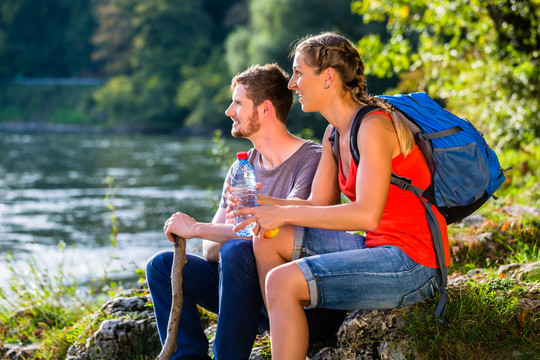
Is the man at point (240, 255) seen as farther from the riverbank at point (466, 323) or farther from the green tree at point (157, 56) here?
the green tree at point (157, 56)

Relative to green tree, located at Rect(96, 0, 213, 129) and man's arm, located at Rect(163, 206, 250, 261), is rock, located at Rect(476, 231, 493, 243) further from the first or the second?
green tree, located at Rect(96, 0, 213, 129)

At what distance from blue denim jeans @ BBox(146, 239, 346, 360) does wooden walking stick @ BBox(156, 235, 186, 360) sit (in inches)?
3.0

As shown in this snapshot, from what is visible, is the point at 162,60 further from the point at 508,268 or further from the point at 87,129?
the point at 508,268

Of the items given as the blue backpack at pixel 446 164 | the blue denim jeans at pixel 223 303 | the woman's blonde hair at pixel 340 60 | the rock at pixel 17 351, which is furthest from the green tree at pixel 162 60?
the blue backpack at pixel 446 164

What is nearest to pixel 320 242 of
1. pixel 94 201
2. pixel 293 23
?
pixel 94 201

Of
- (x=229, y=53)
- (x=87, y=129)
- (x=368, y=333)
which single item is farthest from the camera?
(x=87, y=129)

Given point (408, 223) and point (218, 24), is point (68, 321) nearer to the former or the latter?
point (408, 223)

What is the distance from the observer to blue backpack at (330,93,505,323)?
273cm

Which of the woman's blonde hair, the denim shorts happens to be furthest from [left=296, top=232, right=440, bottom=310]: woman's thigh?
the woman's blonde hair

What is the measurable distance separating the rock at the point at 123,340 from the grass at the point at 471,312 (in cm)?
15

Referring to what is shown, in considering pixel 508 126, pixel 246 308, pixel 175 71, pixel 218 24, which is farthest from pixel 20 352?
pixel 218 24

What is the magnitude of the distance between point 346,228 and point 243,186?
0.68 metres

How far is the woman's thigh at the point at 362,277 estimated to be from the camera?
8.58 feet

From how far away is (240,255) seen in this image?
283cm
